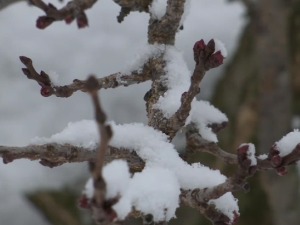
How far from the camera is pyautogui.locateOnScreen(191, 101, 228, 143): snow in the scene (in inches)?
41.5

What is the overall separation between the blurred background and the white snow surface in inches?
59.7

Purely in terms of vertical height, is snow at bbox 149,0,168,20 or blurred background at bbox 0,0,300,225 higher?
blurred background at bbox 0,0,300,225

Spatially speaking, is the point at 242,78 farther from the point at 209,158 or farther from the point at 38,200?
the point at 38,200

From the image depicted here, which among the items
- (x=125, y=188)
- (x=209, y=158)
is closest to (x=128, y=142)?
(x=125, y=188)

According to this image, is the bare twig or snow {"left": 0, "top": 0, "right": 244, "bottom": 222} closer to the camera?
the bare twig

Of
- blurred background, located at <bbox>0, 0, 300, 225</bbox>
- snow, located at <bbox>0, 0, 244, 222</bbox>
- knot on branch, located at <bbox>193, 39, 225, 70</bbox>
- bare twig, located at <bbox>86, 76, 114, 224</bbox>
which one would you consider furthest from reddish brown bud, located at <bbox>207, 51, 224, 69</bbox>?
snow, located at <bbox>0, 0, 244, 222</bbox>

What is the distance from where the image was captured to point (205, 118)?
1.08 m

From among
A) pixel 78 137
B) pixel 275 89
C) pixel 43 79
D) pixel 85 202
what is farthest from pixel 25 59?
pixel 275 89

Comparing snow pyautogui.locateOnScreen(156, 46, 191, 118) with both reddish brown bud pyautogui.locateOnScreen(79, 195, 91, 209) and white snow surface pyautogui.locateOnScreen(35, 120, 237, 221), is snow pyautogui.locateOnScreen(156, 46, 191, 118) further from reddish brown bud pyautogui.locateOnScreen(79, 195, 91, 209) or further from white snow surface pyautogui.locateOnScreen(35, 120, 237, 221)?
reddish brown bud pyautogui.locateOnScreen(79, 195, 91, 209)

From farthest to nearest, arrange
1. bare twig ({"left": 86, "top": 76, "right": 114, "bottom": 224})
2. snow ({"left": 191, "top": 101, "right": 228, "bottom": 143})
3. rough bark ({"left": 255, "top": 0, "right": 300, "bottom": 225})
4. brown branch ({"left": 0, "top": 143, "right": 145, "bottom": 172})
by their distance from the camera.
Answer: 1. rough bark ({"left": 255, "top": 0, "right": 300, "bottom": 225})
2. snow ({"left": 191, "top": 101, "right": 228, "bottom": 143})
3. brown branch ({"left": 0, "top": 143, "right": 145, "bottom": 172})
4. bare twig ({"left": 86, "top": 76, "right": 114, "bottom": 224})

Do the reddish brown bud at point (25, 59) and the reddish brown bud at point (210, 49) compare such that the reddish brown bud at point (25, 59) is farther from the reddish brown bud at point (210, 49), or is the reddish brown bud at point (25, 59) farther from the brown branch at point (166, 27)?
the reddish brown bud at point (210, 49)

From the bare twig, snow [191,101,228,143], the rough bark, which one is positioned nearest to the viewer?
the bare twig

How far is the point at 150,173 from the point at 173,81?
29 cm

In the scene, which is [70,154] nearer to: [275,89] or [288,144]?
[288,144]
